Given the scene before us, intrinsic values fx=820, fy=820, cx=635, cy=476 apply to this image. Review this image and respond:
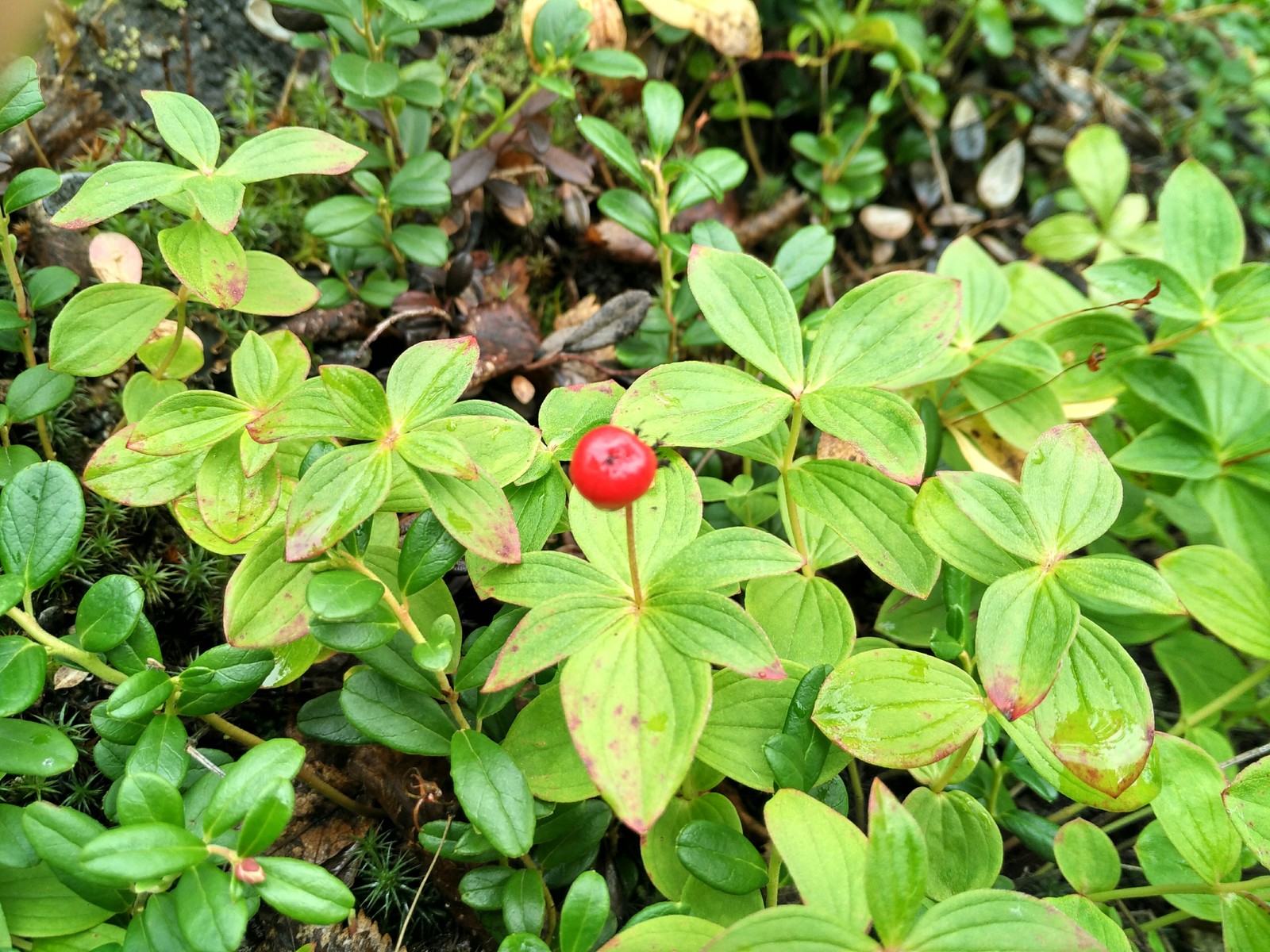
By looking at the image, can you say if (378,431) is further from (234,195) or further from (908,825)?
Result: (908,825)

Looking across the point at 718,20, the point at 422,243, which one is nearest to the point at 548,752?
the point at 422,243

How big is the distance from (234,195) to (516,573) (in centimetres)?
105

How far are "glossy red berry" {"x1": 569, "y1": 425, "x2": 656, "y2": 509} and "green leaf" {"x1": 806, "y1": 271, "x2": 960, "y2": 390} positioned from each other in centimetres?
69

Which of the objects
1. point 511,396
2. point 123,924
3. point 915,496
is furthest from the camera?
point 511,396

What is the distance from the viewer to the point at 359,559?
5.09ft

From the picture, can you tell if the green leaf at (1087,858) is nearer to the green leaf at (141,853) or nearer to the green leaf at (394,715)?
the green leaf at (394,715)

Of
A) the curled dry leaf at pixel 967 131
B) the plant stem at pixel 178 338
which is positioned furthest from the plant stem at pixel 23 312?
the curled dry leaf at pixel 967 131

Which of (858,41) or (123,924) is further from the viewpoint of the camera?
(858,41)

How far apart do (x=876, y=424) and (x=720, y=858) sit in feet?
2.93

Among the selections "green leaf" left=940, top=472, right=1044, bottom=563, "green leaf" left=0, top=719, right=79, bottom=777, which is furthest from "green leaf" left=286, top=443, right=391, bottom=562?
"green leaf" left=940, top=472, right=1044, bottom=563

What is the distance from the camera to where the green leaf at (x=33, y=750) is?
1.39 metres

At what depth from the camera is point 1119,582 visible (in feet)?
5.26

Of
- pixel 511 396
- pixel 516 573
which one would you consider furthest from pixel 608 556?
pixel 511 396

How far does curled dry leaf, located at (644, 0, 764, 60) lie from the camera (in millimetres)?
2918
